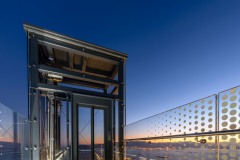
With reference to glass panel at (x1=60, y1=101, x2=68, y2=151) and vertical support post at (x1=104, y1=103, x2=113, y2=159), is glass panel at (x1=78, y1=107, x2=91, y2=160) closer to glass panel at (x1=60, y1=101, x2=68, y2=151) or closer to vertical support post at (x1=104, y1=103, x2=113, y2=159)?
glass panel at (x1=60, y1=101, x2=68, y2=151)

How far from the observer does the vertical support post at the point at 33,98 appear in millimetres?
2494

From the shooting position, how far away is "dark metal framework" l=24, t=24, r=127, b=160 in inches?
106

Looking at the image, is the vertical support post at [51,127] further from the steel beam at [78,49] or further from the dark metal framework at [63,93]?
the steel beam at [78,49]

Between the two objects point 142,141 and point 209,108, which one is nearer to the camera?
point 209,108

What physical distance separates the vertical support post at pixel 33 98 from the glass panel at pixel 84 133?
82 cm

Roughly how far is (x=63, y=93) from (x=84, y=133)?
1001 mm

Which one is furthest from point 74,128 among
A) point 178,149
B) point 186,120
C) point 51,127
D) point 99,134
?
point 186,120

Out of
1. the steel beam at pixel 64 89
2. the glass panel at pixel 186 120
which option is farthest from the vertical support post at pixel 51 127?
the glass panel at pixel 186 120

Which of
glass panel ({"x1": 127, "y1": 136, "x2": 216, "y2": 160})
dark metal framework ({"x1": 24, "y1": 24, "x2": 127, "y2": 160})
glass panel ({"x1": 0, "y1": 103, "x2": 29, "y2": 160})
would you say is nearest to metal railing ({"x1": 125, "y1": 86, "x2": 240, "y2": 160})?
glass panel ({"x1": 127, "y1": 136, "x2": 216, "y2": 160})

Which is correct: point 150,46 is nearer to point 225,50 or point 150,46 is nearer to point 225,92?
point 225,50

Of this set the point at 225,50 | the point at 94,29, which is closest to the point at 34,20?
the point at 94,29

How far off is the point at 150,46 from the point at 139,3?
7.26 feet

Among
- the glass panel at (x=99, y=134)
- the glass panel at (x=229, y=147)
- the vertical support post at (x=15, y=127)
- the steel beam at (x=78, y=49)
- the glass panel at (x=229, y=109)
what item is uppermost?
the steel beam at (x=78, y=49)

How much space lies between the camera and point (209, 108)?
4.46ft
